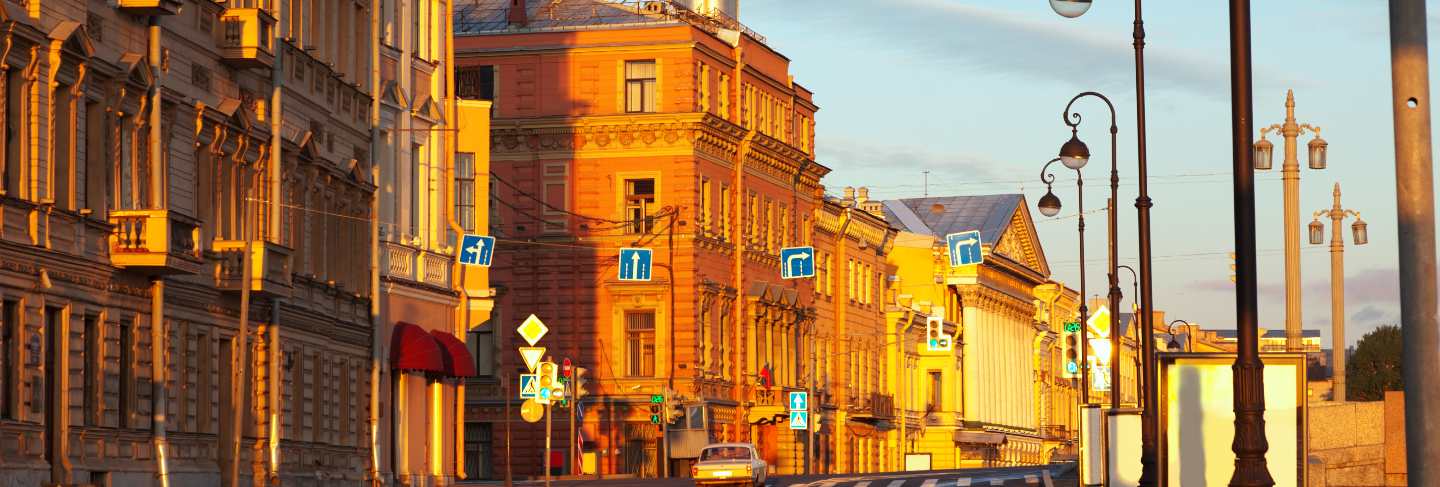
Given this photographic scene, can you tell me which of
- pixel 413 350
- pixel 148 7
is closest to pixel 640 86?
pixel 413 350

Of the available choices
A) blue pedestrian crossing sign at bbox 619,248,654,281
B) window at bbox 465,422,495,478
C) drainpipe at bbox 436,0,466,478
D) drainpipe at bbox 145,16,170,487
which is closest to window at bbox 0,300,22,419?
drainpipe at bbox 145,16,170,487

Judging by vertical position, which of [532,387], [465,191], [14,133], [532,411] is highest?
[465,191]

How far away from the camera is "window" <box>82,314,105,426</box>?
3281 centimetres

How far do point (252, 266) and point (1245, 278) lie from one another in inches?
906

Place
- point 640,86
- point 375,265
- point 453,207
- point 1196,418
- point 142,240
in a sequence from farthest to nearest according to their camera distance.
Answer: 1. point 640,86
2. point 453,207
3. point 375,265
4. point 142,240
5. point 1196,418

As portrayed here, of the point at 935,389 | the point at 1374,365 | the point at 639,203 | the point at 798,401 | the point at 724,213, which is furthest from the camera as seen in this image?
the point at 935,389

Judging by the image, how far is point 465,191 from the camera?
60.1 m

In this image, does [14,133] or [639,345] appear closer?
[14,133]

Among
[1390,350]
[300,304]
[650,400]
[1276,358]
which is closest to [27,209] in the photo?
[300,304]

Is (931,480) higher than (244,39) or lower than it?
lower

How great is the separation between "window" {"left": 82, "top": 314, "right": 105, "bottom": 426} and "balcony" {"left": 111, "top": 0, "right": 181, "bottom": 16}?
13.7ft

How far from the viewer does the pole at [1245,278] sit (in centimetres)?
1766

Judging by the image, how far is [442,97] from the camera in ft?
182

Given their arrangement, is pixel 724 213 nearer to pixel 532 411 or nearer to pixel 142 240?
pixel 532 411
